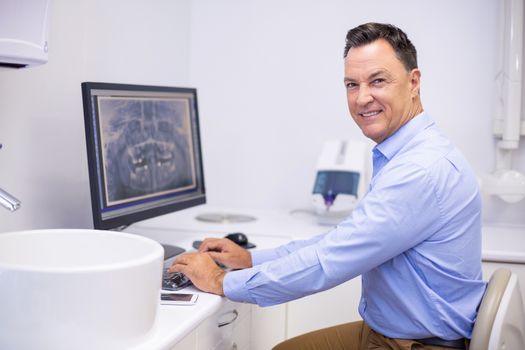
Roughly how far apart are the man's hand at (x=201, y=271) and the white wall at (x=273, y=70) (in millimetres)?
514

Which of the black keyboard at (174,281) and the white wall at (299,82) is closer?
the black keyboard at (174,281)

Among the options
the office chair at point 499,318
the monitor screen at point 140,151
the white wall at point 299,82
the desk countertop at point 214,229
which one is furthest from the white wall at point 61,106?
the office chair at point 499,318

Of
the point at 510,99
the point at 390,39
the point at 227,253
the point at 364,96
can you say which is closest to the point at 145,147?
the point at 227,253

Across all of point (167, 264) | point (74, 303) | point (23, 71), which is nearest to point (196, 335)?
point (167, 264)

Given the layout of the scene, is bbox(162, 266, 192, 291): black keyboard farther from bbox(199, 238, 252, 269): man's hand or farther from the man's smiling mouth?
the man's smiling mouth

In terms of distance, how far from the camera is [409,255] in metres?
1.37

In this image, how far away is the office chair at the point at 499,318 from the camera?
1290 millimetres

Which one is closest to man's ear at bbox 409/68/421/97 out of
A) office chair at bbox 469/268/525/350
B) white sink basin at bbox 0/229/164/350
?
office chair at bbox 469/268/525/350

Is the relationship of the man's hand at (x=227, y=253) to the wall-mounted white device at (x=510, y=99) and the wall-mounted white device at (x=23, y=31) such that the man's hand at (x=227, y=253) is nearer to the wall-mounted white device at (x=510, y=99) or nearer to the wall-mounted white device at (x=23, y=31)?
the wall-mounted white device at (x=23, y=31)

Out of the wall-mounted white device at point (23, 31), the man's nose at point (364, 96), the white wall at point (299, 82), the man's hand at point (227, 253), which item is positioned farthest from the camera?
the white wall at point (299, 82)

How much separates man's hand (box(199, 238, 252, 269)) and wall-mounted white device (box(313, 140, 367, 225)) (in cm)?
67

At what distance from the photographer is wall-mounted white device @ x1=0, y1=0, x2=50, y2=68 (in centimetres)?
120

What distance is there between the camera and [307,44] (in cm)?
259

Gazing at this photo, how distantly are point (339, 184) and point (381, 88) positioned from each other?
81 centimetres
